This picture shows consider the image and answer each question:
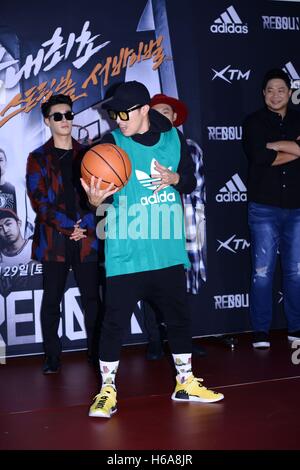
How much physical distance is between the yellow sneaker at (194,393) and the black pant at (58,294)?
121 centimetres

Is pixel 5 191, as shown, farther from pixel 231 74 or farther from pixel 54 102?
pixel 231 74

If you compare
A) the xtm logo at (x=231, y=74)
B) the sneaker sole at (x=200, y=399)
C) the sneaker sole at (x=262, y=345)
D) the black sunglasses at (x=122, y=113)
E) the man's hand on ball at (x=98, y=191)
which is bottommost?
the sneaker sole at (x=200, y=399)

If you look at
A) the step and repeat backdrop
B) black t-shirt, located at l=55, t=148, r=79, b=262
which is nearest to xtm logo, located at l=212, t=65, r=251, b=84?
the step and repeat backdrop

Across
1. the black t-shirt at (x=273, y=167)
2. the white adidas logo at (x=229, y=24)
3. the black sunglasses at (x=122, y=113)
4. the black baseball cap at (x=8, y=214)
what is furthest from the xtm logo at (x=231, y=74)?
the black sunglasses at (x=122, y=113)

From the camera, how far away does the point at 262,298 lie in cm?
534

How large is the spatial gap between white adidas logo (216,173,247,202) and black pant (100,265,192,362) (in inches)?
83.7

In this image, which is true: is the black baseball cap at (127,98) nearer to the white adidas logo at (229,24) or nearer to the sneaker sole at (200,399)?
the sneaker sole at (200,399)

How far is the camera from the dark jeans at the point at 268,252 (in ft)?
17.3

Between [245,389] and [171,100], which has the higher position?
[171,100]

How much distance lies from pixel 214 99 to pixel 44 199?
6.39ft
